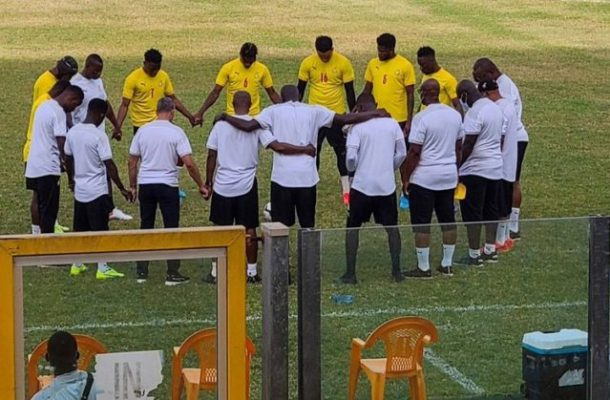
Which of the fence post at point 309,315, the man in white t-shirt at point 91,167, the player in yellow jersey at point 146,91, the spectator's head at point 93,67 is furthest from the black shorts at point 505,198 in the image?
the fence post at point 309,315

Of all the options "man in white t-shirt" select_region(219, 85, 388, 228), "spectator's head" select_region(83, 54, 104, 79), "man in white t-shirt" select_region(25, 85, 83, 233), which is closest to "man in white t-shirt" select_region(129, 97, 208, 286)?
"man in white t-shirt" select_region(219, 85, 388, 228)

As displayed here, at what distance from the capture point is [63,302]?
7.66 metres

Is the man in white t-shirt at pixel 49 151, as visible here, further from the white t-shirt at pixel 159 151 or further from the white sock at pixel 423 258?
the white sock at pixel 423 258

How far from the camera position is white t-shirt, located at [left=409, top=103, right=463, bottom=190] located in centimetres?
1202

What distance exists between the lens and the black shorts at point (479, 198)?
41.5ft

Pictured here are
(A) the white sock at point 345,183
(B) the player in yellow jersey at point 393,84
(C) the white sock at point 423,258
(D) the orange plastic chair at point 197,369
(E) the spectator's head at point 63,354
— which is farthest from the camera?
Answer: (A) the white sock at point 345,183

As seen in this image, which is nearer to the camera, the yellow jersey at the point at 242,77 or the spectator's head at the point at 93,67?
the spectator's head at the point at 93,67

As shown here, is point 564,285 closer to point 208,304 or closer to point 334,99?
point 208,304

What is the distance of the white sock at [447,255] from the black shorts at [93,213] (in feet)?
14.3

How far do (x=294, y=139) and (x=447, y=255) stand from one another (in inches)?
147

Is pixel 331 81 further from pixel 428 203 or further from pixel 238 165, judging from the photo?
pixel 238 165

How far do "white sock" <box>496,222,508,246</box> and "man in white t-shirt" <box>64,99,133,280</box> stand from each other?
4.61m

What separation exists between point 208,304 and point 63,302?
0.92 m

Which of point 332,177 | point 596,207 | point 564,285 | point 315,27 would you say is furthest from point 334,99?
point 315,27
